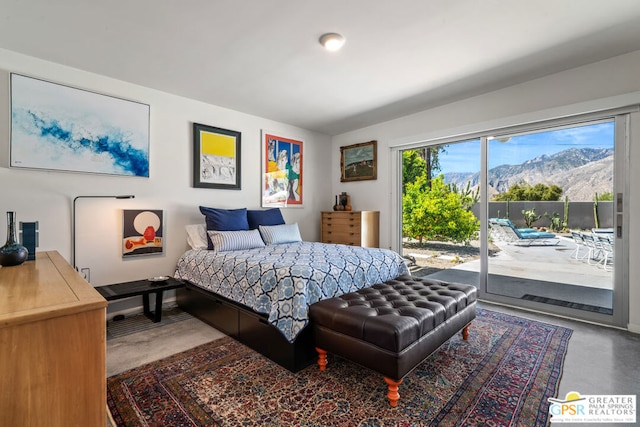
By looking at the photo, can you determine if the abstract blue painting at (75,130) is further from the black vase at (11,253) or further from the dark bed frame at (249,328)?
the dark bed frame at (249,328)

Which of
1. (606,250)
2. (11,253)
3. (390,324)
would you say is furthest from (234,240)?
(606,250)

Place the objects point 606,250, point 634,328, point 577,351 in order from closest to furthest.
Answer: point 577,351 → point 634,328 → point 606,250

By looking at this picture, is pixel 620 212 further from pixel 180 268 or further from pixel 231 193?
pixel 180 268

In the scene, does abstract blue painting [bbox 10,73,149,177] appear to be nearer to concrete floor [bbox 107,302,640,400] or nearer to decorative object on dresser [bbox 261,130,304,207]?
decorative object on dresser [bbox 261,130,304,207]

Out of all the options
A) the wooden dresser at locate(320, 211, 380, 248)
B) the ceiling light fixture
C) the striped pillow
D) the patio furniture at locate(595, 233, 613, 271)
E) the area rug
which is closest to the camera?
the area rug

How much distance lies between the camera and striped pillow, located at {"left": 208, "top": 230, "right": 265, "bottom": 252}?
3.23 metres

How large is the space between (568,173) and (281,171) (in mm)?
3651

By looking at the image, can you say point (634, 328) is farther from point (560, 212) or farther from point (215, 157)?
point (215, 157)

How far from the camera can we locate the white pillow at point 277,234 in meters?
3.74

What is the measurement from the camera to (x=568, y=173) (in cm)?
320

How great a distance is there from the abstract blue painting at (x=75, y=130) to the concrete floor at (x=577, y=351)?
5.73 ft

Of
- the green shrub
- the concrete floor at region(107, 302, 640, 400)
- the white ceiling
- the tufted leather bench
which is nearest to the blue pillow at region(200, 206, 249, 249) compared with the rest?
the concrete floor at region(107, 302, 640, 400)

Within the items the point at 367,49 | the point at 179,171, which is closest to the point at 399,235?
the point at 367,49

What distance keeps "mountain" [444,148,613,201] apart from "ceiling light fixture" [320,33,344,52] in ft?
8.11
